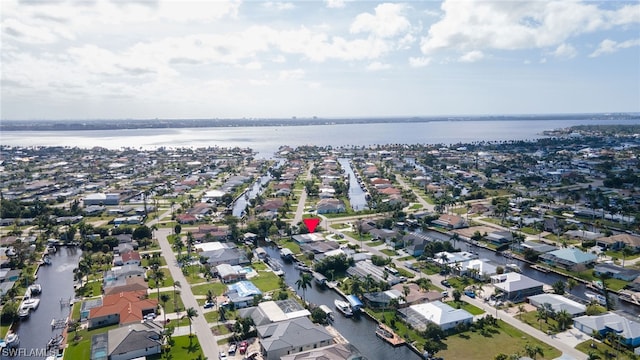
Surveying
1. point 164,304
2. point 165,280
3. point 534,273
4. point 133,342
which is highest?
point 133,342

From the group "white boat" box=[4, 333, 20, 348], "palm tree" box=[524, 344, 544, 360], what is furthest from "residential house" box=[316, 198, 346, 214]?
"white boat" box=[4, 333, 20, 348]

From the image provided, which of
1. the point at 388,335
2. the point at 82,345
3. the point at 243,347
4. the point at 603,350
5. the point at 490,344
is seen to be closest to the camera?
the point at 603,350

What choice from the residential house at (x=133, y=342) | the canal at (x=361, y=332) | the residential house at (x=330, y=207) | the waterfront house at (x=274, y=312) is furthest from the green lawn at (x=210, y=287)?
the residential house at (x=330, y=207)

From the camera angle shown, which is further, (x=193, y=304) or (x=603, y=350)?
(x=193, y=304)

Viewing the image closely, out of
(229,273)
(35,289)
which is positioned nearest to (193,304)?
(229,273)

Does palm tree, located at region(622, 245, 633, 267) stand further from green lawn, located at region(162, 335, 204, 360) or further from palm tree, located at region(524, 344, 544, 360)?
green lawn, located at region(162, 335, 204, 360)

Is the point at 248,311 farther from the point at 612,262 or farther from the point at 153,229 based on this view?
the point at 612,262

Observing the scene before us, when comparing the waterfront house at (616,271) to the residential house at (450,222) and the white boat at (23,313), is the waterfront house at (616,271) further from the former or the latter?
the white boat at (23,313)

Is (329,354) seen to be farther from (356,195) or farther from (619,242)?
(356,195)
